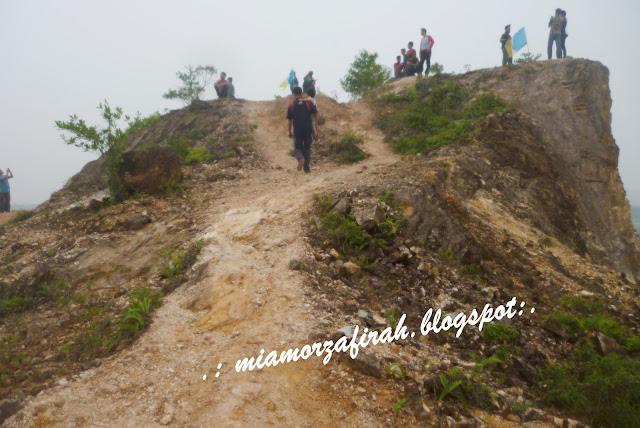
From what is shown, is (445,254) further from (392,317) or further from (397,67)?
(397,67)

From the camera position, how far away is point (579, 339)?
215 inches

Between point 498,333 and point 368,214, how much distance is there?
2.74 meters

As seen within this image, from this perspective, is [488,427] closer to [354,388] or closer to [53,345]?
[354,388]

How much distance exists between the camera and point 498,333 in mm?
5184

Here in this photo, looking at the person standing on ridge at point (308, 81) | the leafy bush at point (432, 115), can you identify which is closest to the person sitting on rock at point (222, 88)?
the person standing on ridge at point (308, 81)

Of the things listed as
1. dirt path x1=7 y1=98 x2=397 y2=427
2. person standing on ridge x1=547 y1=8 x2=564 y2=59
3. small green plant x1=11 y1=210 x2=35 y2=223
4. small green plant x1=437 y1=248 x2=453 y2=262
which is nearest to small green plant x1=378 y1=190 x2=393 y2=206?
small green plant x1=437 y1=248 x2=453 y2=262

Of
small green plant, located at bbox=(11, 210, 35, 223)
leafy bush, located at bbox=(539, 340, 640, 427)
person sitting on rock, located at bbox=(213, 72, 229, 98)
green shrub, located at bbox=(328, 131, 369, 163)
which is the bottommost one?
leafy bush, located at bbox=(539, 340, 640, 427)

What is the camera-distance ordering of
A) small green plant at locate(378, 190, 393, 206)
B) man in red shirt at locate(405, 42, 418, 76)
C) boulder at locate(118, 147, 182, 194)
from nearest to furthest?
1. small green plant at locate(378, 190, 393, 206)
2. boulder at locate(118, 147, 182, 194)
3. man in red shirt at locate(405, 42, 418, 76)

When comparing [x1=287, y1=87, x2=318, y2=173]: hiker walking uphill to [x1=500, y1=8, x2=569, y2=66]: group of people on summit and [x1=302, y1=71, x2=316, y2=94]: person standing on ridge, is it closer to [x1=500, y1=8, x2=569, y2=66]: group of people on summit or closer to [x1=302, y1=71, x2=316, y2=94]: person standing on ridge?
[x1=302, y1=71, x2=316, y2=94]: person standing on ridge

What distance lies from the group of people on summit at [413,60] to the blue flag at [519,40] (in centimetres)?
311

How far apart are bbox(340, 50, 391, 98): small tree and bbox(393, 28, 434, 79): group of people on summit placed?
76 cm

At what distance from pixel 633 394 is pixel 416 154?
24.8 ft

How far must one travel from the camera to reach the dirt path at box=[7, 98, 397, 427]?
372 cm

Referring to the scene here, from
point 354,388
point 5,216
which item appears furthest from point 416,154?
point 5,216
